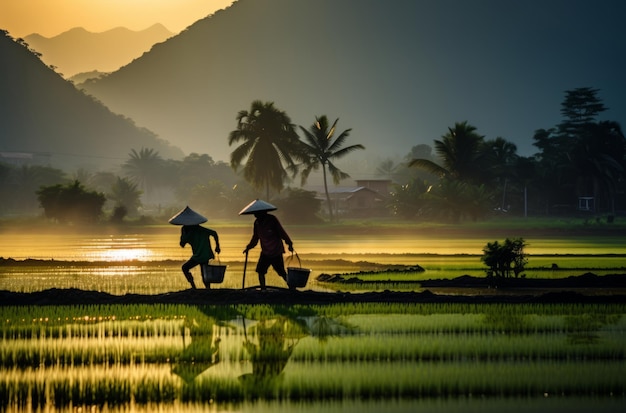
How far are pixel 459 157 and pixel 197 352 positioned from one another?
44.5 metres

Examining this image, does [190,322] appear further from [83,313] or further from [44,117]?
[44,117]

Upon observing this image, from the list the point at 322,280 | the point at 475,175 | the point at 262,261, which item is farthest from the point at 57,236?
the point at 262,261

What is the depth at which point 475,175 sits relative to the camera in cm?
5438

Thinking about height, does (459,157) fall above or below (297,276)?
above

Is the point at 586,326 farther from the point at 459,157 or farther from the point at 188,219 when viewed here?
the point at 459,157

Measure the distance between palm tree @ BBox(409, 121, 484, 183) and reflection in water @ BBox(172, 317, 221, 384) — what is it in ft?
135

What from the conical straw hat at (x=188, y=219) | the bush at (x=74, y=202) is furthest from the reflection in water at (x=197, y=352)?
the bush at (x=74, y=202)

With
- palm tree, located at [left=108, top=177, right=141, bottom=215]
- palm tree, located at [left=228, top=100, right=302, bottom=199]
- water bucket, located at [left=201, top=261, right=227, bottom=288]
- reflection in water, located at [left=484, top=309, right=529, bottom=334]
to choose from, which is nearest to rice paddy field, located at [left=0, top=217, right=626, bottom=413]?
reflection in water, located at [left=484, top=309, right=529, bottom=334]

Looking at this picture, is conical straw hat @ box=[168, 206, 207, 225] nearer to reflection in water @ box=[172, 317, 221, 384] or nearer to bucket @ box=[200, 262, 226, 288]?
bucket @ box=[200, 262, 226, 288]

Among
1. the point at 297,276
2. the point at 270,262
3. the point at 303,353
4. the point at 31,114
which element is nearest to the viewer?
the point at 303,353

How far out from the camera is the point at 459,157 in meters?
53.8

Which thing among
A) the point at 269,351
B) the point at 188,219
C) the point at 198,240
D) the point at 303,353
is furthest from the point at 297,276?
the point at 303,353

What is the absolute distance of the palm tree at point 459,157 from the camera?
52.8m

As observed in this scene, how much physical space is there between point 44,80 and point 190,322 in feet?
636
